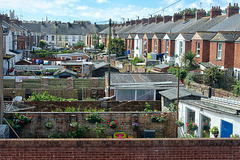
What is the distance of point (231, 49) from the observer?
31.6m

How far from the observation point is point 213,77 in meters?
27.5

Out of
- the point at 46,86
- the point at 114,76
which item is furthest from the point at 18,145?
the point at 46,86

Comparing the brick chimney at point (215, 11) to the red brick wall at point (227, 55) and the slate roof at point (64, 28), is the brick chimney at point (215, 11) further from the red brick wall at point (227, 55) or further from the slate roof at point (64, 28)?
the slate roof at point (64, 28)

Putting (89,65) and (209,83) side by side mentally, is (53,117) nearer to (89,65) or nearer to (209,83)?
(209,83)

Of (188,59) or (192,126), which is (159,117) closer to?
(192,126)

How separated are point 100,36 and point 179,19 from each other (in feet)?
115

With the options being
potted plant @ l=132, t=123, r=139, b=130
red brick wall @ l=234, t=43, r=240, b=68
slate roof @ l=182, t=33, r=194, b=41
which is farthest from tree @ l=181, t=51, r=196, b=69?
potted plant @ l=132, t=123, r=139, b=130

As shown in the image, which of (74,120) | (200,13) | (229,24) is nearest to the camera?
(74,120)

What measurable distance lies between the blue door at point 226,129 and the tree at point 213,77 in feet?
53.9

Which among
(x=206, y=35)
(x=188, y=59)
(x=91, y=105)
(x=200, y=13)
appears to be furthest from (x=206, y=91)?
(x=200, y=13)

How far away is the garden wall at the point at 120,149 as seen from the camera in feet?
30.7

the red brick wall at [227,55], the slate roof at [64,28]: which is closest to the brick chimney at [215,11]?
the red brick wall at [227,55]

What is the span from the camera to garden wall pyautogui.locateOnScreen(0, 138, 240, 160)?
30.7 ft

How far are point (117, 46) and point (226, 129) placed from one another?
175 ft
